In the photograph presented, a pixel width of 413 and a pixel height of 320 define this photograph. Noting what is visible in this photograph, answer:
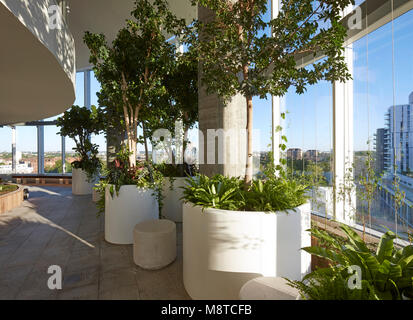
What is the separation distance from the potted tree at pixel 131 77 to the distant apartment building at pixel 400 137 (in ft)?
10.3

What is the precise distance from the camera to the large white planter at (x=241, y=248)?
1.66 meters

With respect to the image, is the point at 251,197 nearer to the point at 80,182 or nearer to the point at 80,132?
the point at 80,132

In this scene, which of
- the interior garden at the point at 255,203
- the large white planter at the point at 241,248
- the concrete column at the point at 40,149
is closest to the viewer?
the interior garden at the point at 255,203

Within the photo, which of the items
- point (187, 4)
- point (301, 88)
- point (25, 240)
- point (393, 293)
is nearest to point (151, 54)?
point (301, 88)

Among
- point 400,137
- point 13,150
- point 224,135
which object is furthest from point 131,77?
point 13,150

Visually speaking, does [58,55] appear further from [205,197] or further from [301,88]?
[301,88]

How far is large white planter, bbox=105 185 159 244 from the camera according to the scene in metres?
3.39

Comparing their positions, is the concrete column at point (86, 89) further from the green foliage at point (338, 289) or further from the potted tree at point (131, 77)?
the green foliage at point (338, 289)

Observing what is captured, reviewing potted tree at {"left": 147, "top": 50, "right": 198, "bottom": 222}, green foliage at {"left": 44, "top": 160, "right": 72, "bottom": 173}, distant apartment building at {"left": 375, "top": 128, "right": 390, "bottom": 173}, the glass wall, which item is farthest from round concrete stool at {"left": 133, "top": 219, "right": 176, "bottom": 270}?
green foliage at {"left": 44, "top": 160, "right": 72, "bottom": 173}

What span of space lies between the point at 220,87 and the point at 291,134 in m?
2.69

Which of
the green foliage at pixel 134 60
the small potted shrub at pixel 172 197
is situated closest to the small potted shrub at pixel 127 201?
the green foliage at pixel 134 60

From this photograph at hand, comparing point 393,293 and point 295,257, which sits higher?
point 393,293

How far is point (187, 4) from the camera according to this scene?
7.35 metres

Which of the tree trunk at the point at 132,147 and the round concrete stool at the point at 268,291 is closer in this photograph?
the round concrete stool at the point at 268,291
